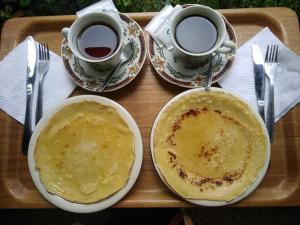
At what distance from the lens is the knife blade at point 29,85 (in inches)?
42.9

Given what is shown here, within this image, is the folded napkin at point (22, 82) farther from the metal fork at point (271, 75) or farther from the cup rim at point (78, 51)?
the metal fork at point (271, 75)

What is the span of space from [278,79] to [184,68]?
12.2 inches

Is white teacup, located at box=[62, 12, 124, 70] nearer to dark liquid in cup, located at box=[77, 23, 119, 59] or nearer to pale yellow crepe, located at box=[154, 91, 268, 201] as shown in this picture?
dark liquid in cup, located at box=[77, 23, 119, 59]

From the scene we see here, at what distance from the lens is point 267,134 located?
1.03m

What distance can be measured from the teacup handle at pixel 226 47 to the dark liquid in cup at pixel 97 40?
0.32 meters

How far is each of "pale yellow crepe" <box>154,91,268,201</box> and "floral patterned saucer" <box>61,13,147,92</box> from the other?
18cm

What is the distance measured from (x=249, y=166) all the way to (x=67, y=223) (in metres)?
0.94

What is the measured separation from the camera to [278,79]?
1.12m

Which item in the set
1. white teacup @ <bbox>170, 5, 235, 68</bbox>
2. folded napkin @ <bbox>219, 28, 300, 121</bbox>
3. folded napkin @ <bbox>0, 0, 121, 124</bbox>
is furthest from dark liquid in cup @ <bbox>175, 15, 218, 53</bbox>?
folded napkin @ <bbox>0, 0, 121, 124</bbox>

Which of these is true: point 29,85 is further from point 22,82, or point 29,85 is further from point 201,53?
point 201,53

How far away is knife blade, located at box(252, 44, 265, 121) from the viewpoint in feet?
3.58

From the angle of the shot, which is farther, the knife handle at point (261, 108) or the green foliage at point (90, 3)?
the green foliage at point (90, 3)

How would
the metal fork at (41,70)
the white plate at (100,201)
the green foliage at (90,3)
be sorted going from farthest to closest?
1. the green foliage at (90,3)
2. the metal fork at (41,70)
3. the white plate at (100,201)

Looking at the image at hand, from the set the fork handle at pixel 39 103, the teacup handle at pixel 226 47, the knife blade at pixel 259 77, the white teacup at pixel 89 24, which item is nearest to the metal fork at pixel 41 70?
the fork handle at pixel 39 103
